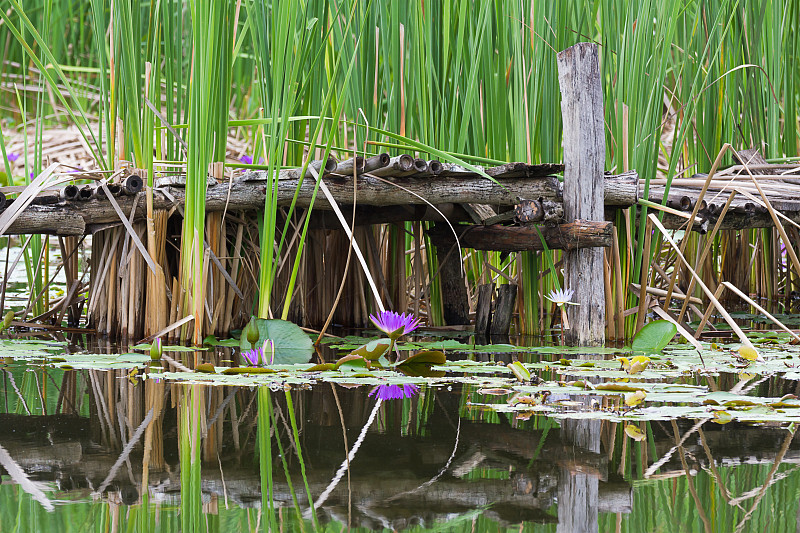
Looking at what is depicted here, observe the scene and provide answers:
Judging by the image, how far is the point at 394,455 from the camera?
3.54 ft

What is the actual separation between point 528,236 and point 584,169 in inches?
10.4

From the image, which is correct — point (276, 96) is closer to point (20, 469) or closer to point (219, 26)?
point (219, 26)

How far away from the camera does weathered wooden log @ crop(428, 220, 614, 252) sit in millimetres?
2256

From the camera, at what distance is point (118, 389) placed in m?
1.57

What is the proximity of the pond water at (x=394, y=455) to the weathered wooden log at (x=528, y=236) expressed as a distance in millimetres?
603

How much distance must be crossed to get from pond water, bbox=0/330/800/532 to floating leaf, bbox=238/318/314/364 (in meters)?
0.25

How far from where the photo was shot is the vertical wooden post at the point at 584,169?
232 centimetres

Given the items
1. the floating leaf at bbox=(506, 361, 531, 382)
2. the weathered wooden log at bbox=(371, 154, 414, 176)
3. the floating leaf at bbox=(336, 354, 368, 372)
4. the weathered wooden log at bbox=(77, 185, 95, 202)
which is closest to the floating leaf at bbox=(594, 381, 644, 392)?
the floating leaf at bbox=(506, 361, 531, 382)

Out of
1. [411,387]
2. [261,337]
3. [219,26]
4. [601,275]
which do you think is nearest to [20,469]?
[411,387]

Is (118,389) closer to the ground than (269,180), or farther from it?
closer to the ground

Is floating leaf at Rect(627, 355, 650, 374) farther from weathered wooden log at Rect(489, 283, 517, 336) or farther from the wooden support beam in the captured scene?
the wooden support beam

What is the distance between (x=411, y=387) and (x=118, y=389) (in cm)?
54

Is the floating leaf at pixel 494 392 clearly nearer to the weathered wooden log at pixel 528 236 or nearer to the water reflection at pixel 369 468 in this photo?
the water reflection at pixel 369 468

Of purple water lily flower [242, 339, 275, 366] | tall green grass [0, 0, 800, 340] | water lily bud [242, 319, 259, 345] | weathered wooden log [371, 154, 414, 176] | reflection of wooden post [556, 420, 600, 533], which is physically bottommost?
reflection of wooden post [556, 420, 600, 533]
